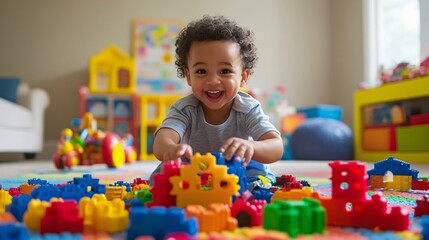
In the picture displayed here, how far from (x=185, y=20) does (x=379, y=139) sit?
2.02 m

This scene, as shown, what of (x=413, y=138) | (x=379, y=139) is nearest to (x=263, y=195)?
(x=413, y=138)

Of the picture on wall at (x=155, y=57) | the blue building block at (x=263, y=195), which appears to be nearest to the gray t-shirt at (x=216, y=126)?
the blue building block at (x=263, y=195)

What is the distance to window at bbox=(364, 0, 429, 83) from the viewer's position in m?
2.89

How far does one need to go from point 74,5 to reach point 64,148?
2.03 m

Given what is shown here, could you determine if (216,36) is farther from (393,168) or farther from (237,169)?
(393,168)

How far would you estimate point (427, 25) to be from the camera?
277cm

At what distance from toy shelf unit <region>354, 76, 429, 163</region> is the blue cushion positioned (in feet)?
8.10

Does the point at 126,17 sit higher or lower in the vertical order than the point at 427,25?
higher

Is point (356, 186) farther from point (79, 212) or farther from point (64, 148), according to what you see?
point (64, 148)

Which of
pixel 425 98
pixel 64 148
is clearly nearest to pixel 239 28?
pixel 64 148

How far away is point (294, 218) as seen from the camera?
0.57 metres

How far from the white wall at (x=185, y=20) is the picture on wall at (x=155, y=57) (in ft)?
0.32

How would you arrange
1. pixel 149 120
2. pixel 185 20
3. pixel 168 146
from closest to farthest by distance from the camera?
1. pixel 168 146
2. pixel 149 120
3. pixel 185 20

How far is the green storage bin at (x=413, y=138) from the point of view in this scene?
99.4 inches
